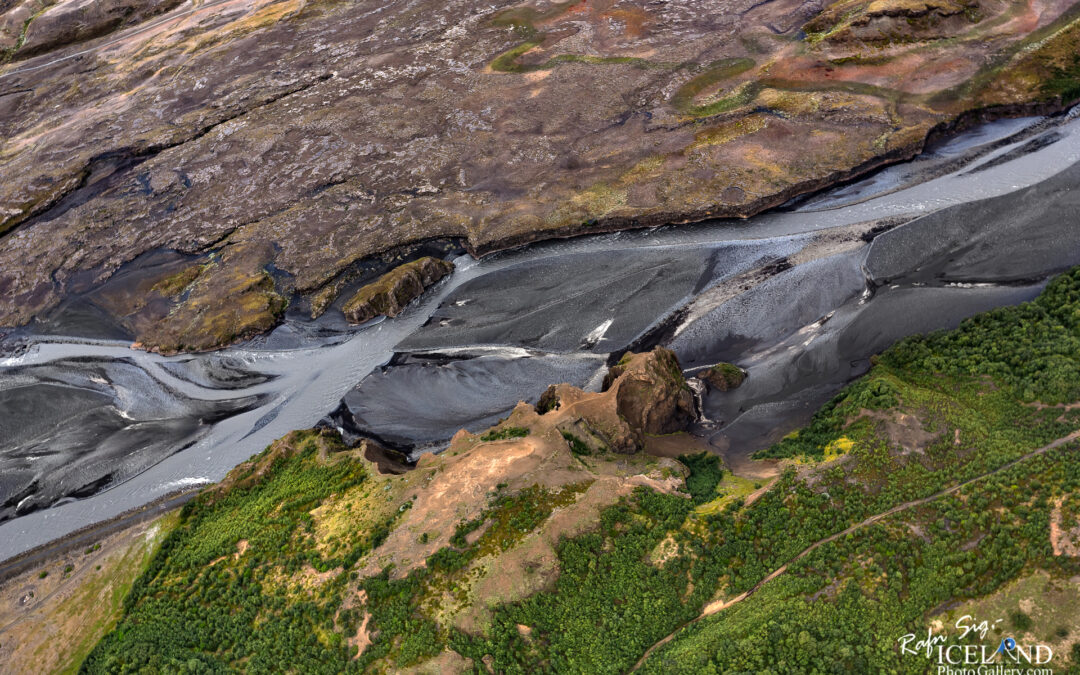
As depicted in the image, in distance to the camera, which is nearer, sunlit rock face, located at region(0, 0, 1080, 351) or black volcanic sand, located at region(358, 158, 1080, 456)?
black volcanic sand, located at region(358, 158, 1080, 456)

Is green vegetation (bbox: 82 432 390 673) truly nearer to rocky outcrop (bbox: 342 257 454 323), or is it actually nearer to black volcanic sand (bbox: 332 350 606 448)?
black volcanic sand (bbox: 332 350 606 448)

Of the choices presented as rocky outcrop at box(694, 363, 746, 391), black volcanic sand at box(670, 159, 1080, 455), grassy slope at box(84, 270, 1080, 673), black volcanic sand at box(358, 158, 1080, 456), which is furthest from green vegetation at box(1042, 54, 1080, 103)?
rocky outcrop at box(694, 363, 746, 391)

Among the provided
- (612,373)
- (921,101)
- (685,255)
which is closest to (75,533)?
(612,373)

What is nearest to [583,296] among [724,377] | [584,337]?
[584,337]

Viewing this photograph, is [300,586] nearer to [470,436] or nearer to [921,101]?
[470,436]

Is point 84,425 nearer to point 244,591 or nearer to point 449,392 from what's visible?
point 244,591

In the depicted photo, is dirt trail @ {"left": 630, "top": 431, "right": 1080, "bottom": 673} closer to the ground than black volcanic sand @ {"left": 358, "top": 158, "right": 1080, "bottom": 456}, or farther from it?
closer to the ground
